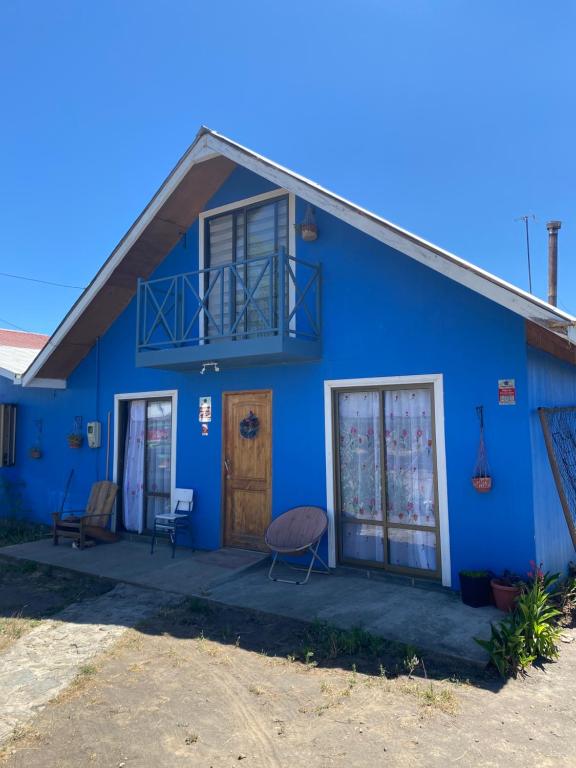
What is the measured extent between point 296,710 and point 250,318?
5174 millimetres

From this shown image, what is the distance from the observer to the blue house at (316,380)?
5.35m

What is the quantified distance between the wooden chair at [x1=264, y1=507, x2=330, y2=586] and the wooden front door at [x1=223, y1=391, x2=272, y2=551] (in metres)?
0.54

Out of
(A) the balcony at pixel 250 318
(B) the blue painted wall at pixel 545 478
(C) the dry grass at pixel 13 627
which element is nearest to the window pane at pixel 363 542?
(B) the blue painted wall at pixel 545 478

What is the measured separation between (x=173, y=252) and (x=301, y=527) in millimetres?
4692

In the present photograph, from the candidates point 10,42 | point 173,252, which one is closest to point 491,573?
point 173,252

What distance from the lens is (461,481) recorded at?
550 centimetres

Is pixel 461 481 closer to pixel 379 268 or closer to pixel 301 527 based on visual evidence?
pixel 301 527

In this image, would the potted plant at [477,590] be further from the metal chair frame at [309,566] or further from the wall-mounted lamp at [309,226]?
the wall-mounted lamp at [309,226]

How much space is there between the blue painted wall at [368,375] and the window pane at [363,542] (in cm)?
47

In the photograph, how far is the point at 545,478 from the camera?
18.1 feet

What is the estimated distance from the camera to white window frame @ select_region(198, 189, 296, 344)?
7.01m

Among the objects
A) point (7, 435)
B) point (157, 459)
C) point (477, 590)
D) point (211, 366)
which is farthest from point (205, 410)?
point (7, 435)

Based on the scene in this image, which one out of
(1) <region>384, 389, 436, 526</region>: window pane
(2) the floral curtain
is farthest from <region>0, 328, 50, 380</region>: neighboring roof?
(1) <region>384, 389, 436, 526</region>: window pane

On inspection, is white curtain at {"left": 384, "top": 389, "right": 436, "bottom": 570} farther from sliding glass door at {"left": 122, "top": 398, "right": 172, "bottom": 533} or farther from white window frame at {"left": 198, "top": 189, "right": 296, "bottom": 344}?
sliding glass door at {"left": 122, "top": 398, "right": 172, "bottom": 533}
